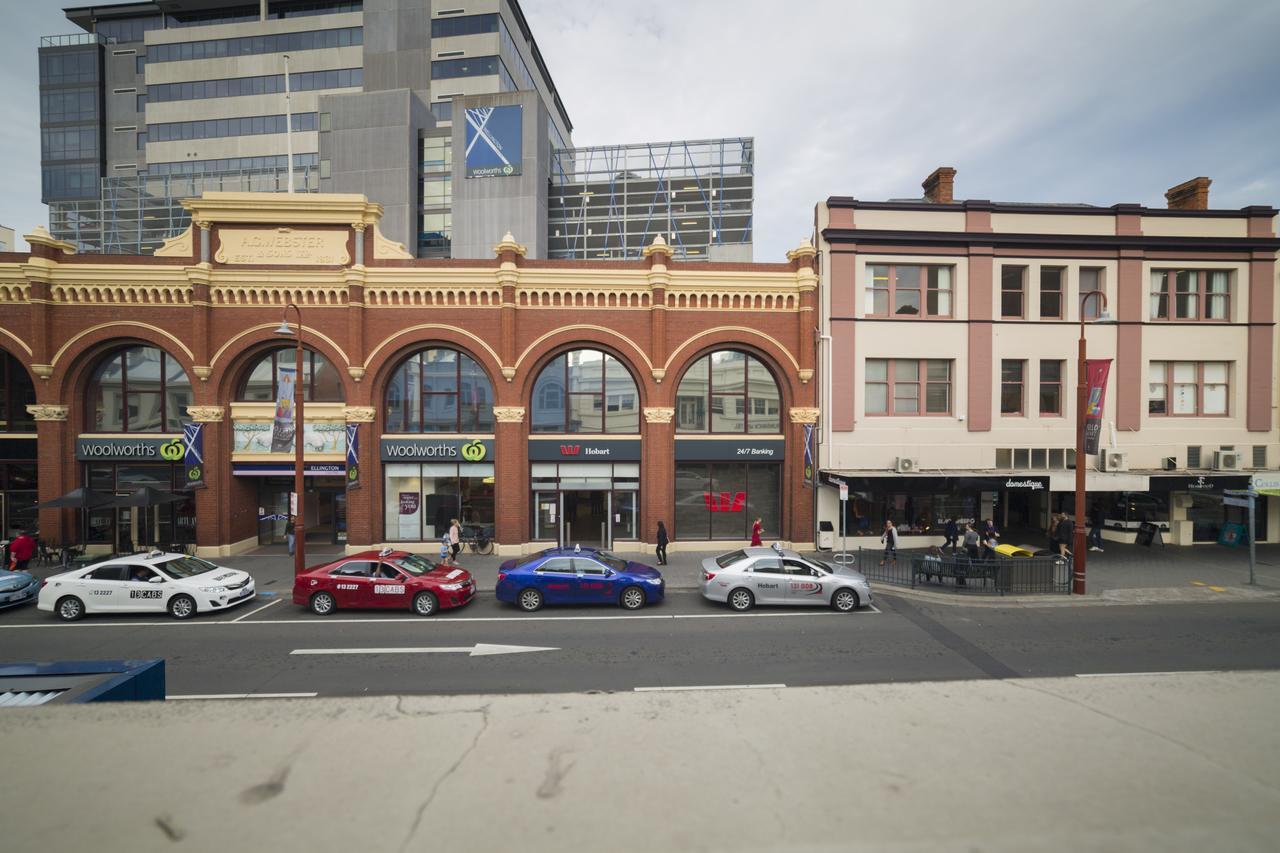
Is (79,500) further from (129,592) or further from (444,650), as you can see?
(444,650)

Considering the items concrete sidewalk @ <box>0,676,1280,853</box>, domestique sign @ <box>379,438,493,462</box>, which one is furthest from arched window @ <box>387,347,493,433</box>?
concrete sidewalk @ <box>0,676,1280,853</box>

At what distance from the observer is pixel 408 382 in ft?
65.5

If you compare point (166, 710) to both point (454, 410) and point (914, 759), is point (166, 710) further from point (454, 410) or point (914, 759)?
point (454, 410)

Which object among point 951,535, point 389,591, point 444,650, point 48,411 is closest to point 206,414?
point 48,411

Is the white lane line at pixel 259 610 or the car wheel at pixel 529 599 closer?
the white lane line at pixel 259 610

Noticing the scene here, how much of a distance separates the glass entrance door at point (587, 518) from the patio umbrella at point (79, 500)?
49.1ft

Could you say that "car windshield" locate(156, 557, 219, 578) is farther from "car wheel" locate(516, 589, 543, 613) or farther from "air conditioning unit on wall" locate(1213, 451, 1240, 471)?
"air conditioning unit on wall" locate(1213, 451, 1240, 471)

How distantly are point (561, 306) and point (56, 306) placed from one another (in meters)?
17.6

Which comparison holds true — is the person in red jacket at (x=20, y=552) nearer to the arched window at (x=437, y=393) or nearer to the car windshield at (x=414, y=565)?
the arched window at (x=437, y=393)

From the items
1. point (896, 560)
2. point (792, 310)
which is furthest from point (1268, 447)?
point (792, 310)

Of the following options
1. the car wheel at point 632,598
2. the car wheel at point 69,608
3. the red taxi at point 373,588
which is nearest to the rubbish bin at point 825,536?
the car wheel at point 632,598

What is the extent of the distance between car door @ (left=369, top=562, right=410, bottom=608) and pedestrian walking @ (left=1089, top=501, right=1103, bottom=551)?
23.1 m

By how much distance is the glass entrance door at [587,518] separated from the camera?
20.1 m

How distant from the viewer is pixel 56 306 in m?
18.7
